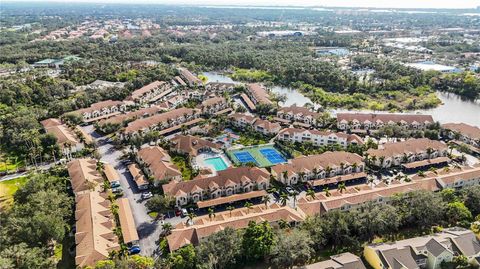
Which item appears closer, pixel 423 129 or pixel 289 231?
pixel 289 231

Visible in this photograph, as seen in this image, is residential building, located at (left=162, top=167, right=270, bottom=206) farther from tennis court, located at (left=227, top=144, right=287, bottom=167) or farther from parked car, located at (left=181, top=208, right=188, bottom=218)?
tennis court, located at (left=227, top=144, right=287, bottom=167)

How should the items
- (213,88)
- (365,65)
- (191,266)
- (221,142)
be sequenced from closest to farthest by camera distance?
(191,266)
(221,142)
(213,88)
(365,65)

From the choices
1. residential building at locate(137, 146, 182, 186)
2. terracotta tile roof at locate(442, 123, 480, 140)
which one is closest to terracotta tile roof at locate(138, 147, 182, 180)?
residential building at locate(137, 146, 182, 186)

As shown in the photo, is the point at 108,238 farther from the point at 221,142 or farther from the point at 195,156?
the point at 221,142

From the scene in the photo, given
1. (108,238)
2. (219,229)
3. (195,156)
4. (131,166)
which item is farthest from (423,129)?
(108,238)

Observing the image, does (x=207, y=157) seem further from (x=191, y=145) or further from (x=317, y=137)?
(x=317, y=137)

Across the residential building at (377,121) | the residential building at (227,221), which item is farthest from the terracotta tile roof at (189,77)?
the residential building at (227,221)
